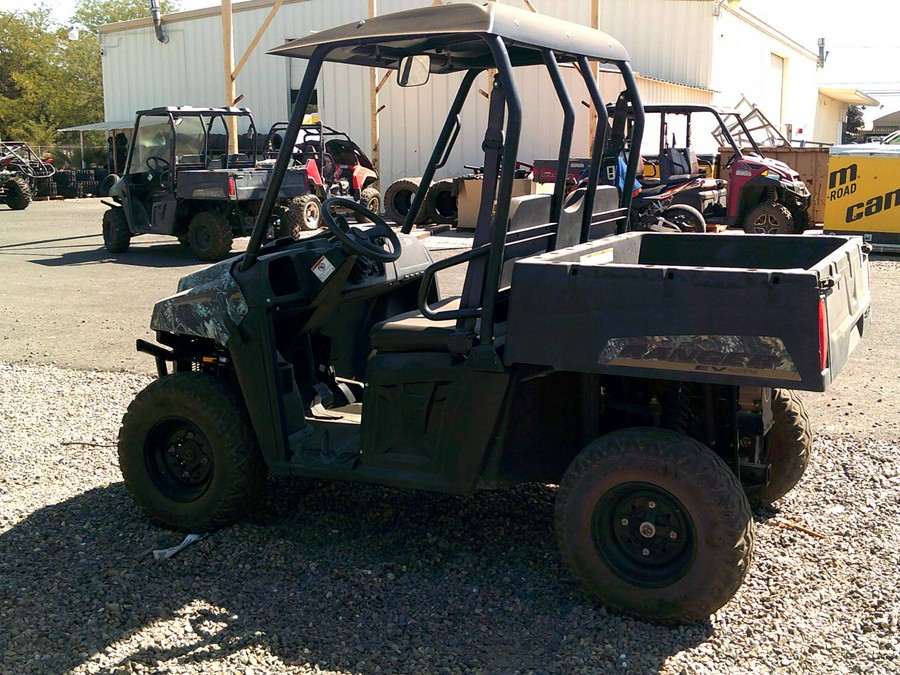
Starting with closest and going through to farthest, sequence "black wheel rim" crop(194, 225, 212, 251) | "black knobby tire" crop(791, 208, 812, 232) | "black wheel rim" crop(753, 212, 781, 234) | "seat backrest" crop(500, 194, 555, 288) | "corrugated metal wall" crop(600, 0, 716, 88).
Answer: "seat backrest" crop(500, 194, 555, 288)
"black wheel rim" crop(194, 225, 212, 251)
"black wheel rim" crop(753, 212, 781, 234)
"black knobby tire" crop(791, 208, 812, 232)
"corrugated metal wall" crop(600, 0, 716, 88)

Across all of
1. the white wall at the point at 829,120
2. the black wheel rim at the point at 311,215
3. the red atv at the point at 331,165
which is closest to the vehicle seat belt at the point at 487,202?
the black wheel rim at the point at 311,215

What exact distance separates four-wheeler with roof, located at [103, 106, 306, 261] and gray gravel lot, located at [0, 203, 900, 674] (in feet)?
27.2

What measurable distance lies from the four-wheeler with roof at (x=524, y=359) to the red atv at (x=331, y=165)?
1189 cm

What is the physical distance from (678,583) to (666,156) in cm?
1101

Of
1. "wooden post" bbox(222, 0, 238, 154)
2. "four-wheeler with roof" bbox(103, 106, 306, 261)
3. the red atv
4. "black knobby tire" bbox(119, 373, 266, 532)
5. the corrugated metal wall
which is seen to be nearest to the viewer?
"black knobby tire" bbox(119, 373, 266, 532)

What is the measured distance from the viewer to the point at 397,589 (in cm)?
362

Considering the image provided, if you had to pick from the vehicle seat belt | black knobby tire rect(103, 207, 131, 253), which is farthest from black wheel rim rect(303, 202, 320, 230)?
the vehicle seat belt

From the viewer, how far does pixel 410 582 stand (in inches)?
145

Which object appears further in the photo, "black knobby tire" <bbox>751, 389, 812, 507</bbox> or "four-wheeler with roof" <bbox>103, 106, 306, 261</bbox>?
"four-wheeler with roof" <bbox>103, 106, 306, 261</bbox>

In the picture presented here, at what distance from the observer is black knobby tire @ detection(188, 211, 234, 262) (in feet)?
43.4

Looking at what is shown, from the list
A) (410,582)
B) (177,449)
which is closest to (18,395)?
(177,449)

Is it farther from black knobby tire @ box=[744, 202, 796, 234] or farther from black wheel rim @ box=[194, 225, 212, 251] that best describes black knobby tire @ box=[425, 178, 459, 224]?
black knobby tire @ box=[744, 202, 796, 234]

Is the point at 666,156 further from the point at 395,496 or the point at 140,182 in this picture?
the point at 395,496

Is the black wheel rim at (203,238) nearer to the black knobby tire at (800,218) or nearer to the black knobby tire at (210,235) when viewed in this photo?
the black knobby tire at (210,235)
